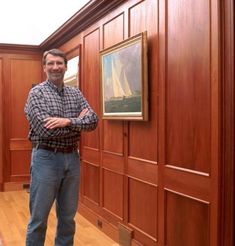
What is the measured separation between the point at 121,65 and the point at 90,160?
1379 millimetres

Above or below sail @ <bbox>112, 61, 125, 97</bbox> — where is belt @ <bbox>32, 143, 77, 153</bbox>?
below

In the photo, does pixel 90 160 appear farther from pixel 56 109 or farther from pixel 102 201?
pixel 56 109

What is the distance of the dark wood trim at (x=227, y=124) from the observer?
2016mm

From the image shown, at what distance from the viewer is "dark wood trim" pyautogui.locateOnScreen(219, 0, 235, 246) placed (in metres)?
2.02

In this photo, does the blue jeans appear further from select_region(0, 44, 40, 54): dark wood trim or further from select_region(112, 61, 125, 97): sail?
select_region(0, 44, 40, 54): dark wood trim

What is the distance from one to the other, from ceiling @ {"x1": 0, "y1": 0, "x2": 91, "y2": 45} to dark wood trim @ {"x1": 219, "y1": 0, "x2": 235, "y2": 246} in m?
2.15

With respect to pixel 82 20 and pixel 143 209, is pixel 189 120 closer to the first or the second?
pixel 143 209

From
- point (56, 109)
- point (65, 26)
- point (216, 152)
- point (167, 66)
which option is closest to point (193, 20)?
point (167, 66)

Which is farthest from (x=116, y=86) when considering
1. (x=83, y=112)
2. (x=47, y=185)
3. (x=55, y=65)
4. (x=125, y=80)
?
(x=47, y=185)

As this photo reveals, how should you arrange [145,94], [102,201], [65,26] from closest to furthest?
[145,94] < [102,201] < [65,26]

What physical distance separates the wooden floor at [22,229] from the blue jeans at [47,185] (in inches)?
41.7

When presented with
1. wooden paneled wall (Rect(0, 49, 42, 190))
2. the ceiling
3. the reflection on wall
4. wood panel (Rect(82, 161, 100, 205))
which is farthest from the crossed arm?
wooden paneled wall (Rect(0, 49, 42, 190))

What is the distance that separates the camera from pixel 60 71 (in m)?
2.51

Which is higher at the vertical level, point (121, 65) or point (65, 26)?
point (65, 26)
